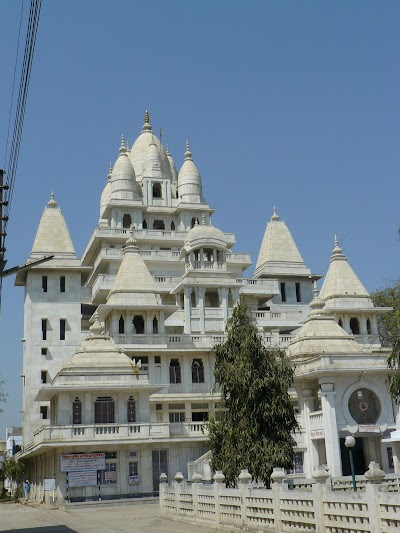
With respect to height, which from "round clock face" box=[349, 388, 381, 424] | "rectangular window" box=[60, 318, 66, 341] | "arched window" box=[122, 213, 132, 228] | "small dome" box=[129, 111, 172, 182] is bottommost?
"round clock face" box=[349, 388, 381, 424]

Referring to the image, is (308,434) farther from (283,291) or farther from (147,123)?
(147,123)

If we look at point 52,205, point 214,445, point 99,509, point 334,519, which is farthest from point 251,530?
point 52,205

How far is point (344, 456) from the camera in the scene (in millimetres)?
38250

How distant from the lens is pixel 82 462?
122 feet

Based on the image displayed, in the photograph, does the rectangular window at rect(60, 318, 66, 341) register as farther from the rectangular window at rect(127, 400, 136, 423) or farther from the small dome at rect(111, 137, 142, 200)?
the rectangular window at rect(127, 400, 136, 423)

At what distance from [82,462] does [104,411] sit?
2833 mm

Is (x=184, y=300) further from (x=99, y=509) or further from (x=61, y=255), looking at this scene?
(x=99, y=509)

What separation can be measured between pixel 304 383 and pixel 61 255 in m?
24.1

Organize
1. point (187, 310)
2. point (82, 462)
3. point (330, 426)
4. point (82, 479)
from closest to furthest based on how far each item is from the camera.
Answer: point (82, 479) < point (82, 462) < point (330, 426) < point (187, 310)

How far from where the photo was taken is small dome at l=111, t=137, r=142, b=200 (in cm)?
6388

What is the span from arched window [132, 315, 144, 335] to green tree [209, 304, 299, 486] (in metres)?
18.8

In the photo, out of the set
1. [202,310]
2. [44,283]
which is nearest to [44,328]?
[44,283]

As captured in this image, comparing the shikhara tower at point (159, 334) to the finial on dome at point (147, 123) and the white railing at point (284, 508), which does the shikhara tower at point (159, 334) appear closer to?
the finial on dome at point (147, 123)

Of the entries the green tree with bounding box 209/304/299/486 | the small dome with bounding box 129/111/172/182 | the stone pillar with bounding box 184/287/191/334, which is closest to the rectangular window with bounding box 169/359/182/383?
the stone pillar with bounding box 184/287/191/334
